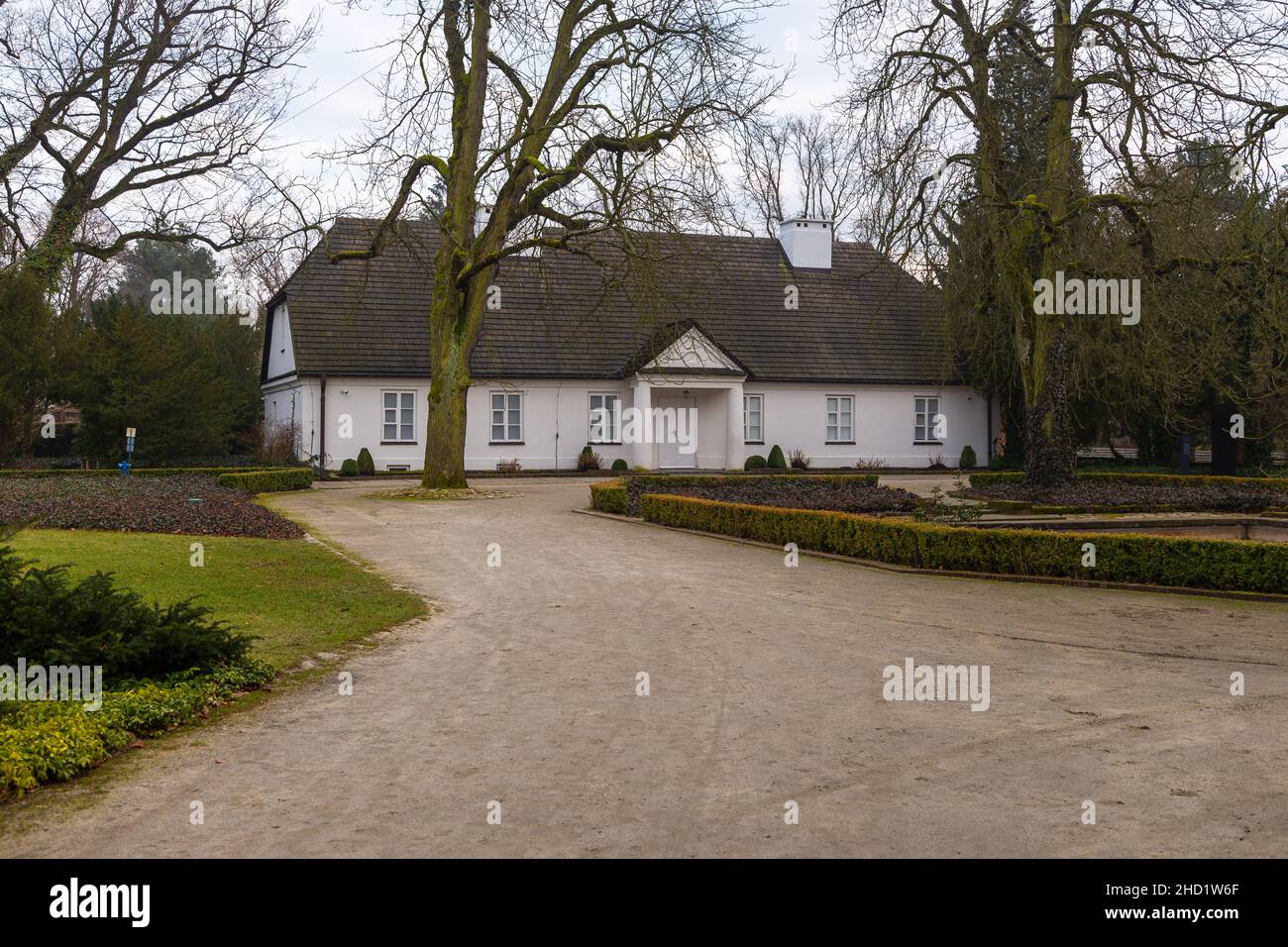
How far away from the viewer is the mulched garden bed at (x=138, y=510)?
53.9ft

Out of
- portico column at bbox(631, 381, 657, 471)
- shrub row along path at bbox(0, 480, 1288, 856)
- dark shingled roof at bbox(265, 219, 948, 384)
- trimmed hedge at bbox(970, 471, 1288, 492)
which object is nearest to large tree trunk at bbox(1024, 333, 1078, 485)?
trimmed hedge at bbox(970, 471, 1288, 492)

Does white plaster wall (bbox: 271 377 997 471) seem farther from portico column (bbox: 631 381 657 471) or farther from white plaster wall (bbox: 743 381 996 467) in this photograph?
portico column (bbox: 631 381 657 471)

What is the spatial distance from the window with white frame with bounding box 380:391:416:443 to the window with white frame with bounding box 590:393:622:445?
18.6 ft

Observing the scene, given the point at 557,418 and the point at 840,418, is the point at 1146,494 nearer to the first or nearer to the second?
the point at 840,418

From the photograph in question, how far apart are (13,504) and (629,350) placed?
72.2 ft

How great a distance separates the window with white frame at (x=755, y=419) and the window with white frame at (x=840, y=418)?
2.47 m

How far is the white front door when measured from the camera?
36.9m

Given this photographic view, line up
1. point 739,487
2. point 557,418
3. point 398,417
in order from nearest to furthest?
point 739,487, point 398,417, point 557,418

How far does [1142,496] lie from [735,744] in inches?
670

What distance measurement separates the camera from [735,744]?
6875mm

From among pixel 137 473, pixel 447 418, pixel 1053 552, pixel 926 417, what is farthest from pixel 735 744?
pixel 926 417

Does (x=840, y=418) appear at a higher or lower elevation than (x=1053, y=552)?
higher

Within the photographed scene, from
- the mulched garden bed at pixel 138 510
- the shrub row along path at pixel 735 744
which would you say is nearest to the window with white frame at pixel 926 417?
the mulched garden bed at pixel 138 510

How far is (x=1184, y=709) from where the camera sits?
307 inches
